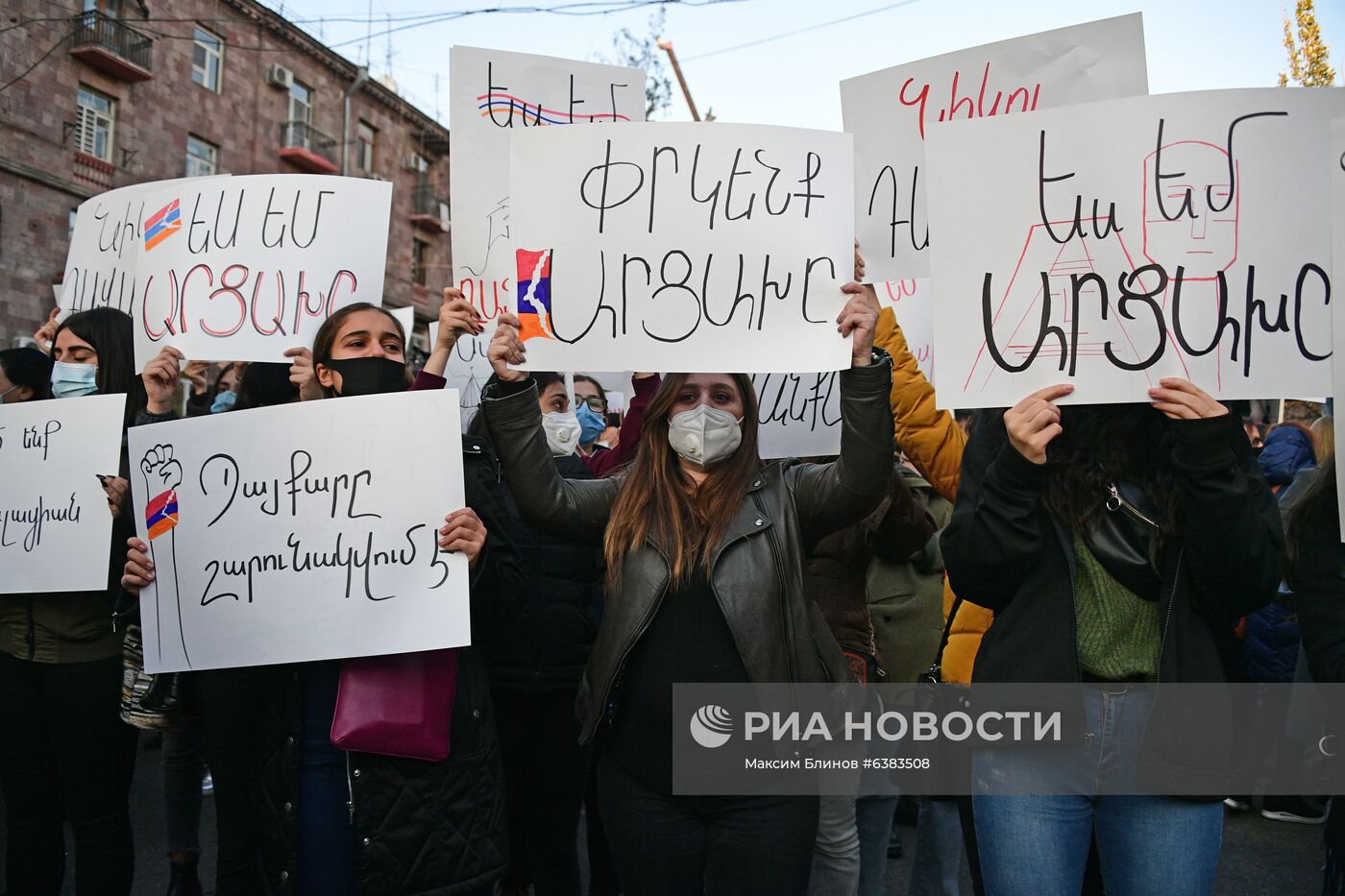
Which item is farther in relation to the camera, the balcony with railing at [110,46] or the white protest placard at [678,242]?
the balcony with railing at [110,46]

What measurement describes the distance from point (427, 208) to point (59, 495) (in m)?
28.5

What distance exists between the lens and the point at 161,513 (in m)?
2.38

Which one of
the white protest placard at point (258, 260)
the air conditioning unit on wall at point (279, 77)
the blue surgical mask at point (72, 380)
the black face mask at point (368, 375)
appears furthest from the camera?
the air conditioning unit on wall at point (279, 77)

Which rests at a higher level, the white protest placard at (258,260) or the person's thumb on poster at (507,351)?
the white protest placard at (258,260)

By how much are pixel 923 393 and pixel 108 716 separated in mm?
2653

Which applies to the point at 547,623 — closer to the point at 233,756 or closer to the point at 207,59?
the point at 233,756

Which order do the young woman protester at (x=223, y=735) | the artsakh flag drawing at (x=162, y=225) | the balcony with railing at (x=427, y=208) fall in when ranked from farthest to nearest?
the balcony with railing at (x=427, y=208) < the artsakh flag drawing at (x=162, y=225) < the young woman protester at (x=223, y=735)

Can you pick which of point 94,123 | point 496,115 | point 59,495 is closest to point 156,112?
point 94,123

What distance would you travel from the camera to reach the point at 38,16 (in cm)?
1694

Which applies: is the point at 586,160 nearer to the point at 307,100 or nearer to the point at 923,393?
the point at 923,393

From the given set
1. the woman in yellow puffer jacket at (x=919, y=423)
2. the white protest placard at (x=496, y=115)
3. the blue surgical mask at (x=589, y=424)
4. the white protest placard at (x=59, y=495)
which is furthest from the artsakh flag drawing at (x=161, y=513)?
the blue surgical mask at (x=589, y=424)

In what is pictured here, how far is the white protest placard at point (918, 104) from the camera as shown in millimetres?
2729

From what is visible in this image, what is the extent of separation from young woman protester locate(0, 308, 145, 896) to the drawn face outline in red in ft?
9.16

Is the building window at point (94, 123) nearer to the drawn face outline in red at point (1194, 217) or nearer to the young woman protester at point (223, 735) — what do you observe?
the young woman protester at point (223, 735)
